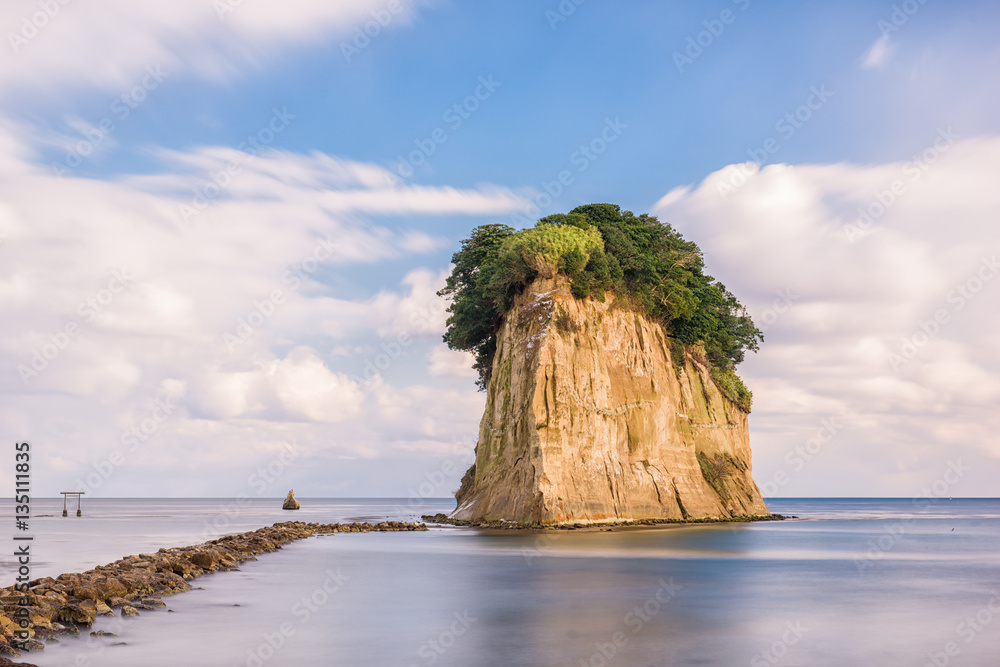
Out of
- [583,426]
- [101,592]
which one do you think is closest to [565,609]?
[101,592]

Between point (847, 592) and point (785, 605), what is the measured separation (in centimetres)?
406

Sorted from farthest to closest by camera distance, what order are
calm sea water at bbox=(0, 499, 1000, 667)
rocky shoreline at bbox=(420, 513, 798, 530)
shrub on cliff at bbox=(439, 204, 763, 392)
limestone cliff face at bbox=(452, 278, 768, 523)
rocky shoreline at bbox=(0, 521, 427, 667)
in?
shrub on cliff at bbox=(439, 204, 763, 392), limestone cliff face at bbox=(452, 278, 768, 523), rocky shoreline at bbox=(420, 513, 798, 530), rocky shoreline at bbox=(0, 521, 427, 667), calm sea water at bbox=(0, 499, 1000, 667)


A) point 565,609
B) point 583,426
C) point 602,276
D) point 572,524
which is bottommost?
point 565,609

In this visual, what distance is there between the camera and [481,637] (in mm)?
17500

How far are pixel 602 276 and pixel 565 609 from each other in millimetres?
34387

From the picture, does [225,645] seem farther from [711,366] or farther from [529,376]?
[711,366]

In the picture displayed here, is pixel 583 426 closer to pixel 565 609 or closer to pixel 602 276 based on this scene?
pixel 602 276

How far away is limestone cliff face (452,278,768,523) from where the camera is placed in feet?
161

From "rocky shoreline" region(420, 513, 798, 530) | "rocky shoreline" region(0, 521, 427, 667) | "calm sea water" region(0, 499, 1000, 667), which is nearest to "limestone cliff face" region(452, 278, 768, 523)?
"rocky shoreline" region(420, 513, 798, 530)

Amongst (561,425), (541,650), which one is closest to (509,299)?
(561,425)

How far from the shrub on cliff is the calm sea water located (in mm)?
19087

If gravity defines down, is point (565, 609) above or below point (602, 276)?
below

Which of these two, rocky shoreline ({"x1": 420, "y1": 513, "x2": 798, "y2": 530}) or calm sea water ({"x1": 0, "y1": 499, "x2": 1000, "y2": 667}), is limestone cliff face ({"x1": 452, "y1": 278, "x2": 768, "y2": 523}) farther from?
→ calm sea water ({"x1": 0, "y1": 499, "x2": 1000, "y2": 667})

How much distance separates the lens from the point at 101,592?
21.0 meters
